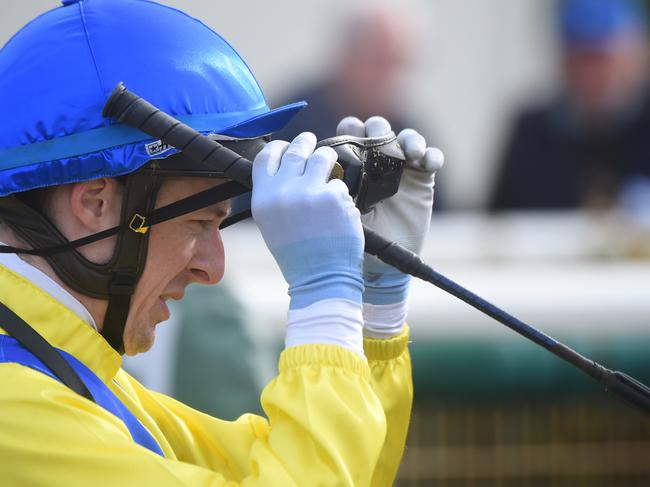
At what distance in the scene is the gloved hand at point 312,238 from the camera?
2.40 metres

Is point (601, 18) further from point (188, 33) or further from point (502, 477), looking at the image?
point (188, 33)

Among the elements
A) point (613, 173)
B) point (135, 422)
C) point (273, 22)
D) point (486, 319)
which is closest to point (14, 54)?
point (135, 422)

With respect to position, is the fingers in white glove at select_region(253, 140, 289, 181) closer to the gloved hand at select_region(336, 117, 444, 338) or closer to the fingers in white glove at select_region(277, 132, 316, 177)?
the fingers in white glove at select_region(277, 132, 316, 177)

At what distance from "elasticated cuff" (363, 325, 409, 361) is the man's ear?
76 centimetres


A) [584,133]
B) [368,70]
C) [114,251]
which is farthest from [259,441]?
[584,133]

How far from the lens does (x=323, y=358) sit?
2.39 metres

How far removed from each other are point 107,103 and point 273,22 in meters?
6.77

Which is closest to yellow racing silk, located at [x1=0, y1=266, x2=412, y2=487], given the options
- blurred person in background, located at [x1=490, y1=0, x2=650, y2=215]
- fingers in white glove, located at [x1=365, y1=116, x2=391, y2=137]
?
fingers in white glove, located at [x1=365, y1=116, x2=391, y2=137]

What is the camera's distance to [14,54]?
2.59 metres

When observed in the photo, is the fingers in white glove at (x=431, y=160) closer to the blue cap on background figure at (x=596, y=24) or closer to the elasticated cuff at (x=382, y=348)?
the elasticated cuff at (x=382, y=348)

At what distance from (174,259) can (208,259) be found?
0.08 metres

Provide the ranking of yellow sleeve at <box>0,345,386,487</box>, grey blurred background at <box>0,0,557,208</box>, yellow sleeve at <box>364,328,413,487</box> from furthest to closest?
grey blurred background at <box>0,0,557,208</box> < yellow sleeve at <box>364,328,413,487</box> < yellow sleeve at <box>0,345,386,487</box>

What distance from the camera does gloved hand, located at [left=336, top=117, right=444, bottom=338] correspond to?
3.08 meters

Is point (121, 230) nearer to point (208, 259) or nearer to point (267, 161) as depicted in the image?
point (208, 259)
